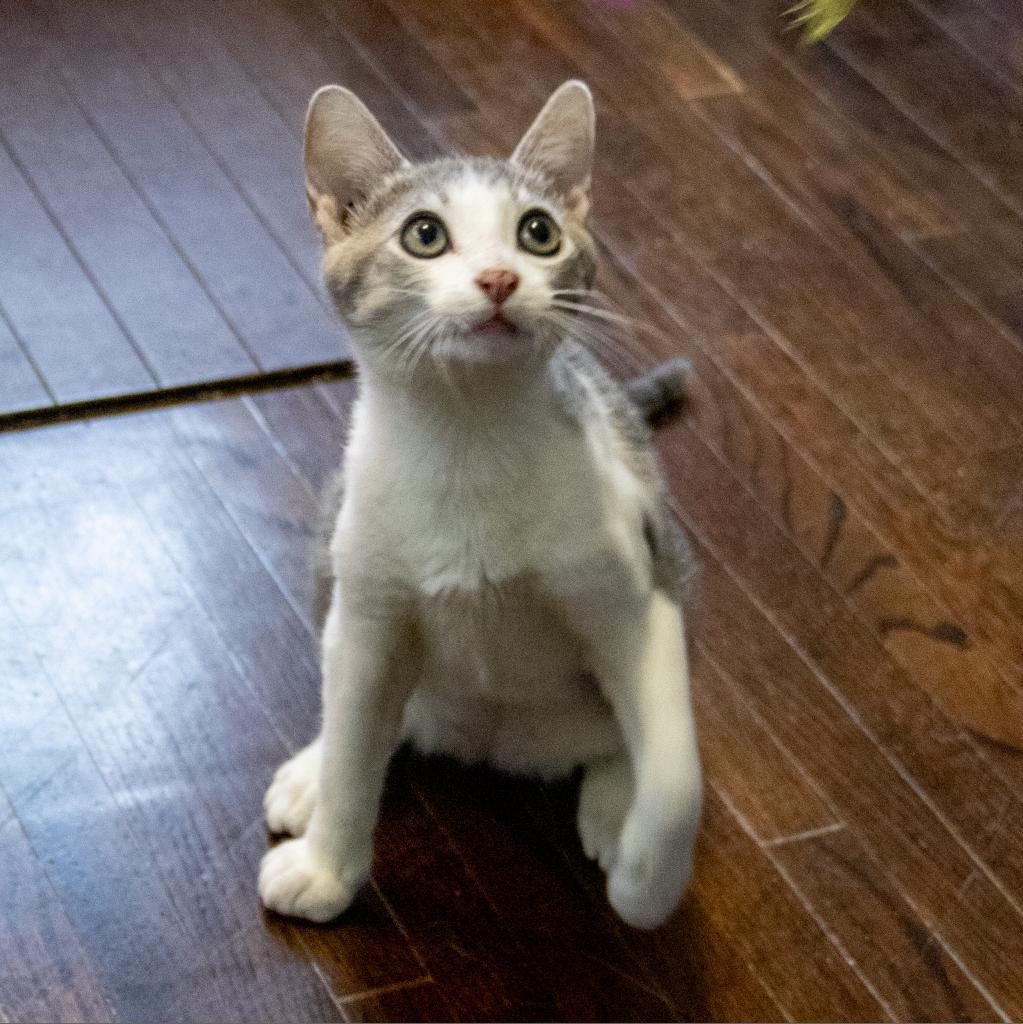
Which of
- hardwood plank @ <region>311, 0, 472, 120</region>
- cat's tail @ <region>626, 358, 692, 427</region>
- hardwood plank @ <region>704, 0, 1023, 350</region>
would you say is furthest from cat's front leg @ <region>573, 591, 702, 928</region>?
hardwood plank @ <region>311, 0, 472, 120</region>

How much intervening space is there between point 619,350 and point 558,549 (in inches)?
→ 37.2

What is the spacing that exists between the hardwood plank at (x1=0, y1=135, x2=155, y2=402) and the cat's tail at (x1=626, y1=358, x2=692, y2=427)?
67cm

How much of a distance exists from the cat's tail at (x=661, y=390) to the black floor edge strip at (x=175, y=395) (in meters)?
0.41

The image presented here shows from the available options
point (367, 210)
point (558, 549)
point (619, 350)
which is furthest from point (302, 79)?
point (558, 549)

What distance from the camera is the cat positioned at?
4.68 feet

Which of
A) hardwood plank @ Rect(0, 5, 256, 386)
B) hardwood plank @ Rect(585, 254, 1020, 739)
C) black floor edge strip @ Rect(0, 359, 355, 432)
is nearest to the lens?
hardwood plank @ Rect(585, 254, 1020, 739)

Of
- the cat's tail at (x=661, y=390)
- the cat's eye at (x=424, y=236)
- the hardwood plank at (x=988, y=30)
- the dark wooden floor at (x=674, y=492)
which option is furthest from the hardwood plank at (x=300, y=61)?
the cat's eye at (x=424, y=236)

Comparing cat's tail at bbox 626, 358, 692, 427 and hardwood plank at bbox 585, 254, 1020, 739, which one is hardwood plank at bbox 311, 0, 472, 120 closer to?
hardwood plank at bbox 585, 254, 1020, 739

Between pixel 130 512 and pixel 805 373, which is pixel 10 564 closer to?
pixel 130 512

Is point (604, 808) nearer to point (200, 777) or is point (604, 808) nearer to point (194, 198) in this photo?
point (200, 777)

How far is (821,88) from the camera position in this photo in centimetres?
308

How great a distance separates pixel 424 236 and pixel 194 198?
1289 mm

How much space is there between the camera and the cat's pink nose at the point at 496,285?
4.45 feet

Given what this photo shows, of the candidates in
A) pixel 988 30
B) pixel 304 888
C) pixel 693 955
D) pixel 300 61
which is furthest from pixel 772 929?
pixel 988 30
